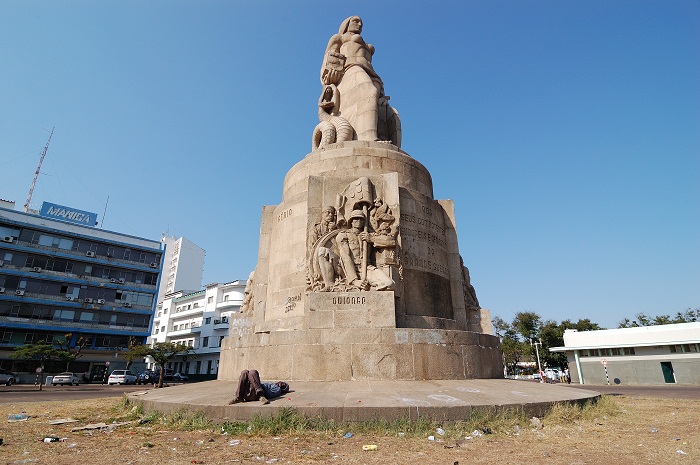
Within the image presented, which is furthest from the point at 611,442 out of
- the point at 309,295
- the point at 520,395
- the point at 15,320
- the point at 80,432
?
the point at 15,320

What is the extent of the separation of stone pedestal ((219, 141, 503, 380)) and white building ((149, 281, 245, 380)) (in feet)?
167

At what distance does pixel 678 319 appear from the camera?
198 ft

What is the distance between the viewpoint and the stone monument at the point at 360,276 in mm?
9789

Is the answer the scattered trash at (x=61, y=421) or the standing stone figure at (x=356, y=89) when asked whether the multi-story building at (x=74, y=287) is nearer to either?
the standing stone figure at (x=356, y=89)

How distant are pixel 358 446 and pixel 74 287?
58.5m

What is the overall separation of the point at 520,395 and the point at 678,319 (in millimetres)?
70747

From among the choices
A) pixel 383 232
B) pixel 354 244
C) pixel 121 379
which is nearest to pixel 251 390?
pixel 354 244

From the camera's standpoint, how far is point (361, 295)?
34.6ft

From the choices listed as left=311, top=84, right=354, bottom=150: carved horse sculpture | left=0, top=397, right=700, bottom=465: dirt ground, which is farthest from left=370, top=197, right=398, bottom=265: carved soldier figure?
left=0, top=397, right=700, bottom=465: dirt ground

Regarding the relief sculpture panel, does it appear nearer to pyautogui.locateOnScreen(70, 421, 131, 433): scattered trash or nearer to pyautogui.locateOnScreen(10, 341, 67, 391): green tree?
pyautogui.locateOnScreen(70, 421, 131, 433): scattered trash

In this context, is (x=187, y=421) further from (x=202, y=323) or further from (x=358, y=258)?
(x=202, y=323)

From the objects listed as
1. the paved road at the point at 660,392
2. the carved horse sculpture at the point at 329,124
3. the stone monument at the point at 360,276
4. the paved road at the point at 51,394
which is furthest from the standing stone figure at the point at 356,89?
the paved road at the point at 51,394

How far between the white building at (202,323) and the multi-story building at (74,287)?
36.5 feet

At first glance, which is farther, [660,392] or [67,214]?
[67,214]
